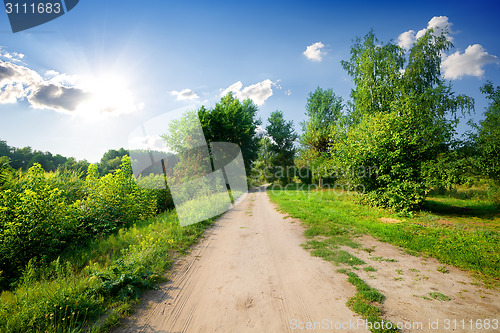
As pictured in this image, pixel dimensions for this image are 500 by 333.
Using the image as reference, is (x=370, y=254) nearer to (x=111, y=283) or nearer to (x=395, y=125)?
(x=111, y=283)

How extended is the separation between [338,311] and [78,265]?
621cm

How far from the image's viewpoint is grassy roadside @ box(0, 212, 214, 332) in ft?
9.32

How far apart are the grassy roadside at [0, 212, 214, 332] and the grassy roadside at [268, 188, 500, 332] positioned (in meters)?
4.25

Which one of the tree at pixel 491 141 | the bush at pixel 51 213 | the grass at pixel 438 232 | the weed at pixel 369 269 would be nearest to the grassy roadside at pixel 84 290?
the bush at pixel 51 213

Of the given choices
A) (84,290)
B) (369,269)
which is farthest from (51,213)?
(369,269)

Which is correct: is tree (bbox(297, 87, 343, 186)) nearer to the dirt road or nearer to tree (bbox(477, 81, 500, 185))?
tree (bbox(477, 81, 500, 185))

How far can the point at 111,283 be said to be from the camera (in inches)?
146

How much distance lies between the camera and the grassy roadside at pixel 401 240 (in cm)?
354

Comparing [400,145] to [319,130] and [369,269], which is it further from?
[319,130]

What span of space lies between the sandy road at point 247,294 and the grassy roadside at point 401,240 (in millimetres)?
365

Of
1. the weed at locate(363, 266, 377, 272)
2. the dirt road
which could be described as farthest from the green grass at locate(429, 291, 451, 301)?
the weed at locate(363, 266, 377, 272)

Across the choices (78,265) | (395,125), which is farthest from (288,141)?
(78,265)

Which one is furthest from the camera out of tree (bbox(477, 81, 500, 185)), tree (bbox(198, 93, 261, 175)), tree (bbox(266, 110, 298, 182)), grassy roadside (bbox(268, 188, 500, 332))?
tree (bbox(266, 110, 298, 182))

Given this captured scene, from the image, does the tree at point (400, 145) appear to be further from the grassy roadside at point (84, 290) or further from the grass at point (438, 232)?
the grassy roadside at point (84, 290)
